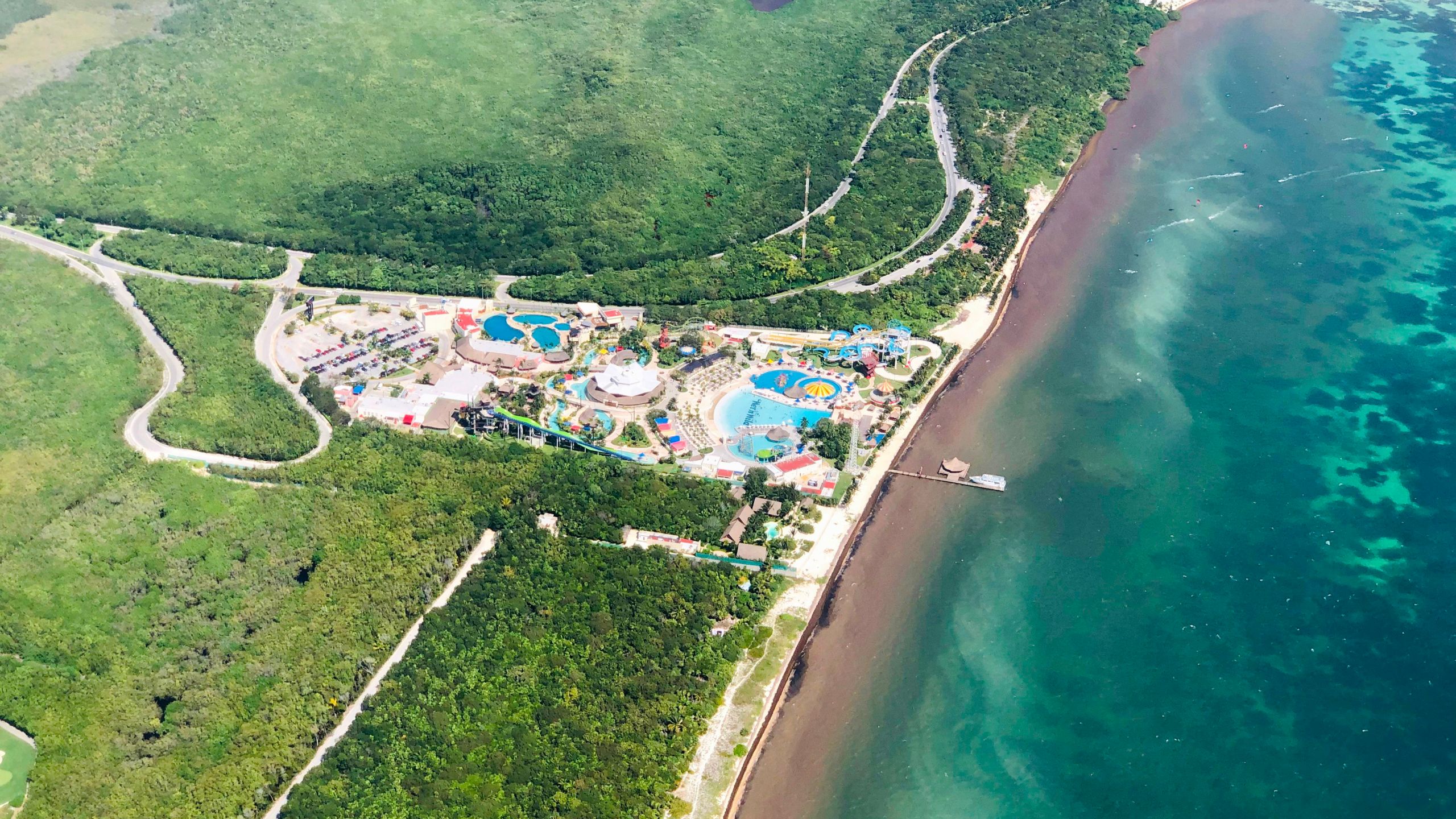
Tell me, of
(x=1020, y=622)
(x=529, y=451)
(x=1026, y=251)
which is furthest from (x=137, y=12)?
(x=1020, y=622)

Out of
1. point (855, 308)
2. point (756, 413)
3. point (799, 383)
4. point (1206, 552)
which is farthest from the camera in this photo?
point (855, 308)

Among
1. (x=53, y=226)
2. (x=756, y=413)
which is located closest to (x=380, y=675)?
(x=756, y=413)

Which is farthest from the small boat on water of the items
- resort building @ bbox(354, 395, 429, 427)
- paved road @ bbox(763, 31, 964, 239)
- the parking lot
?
the parking lot

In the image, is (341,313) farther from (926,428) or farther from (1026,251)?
(1026,251)

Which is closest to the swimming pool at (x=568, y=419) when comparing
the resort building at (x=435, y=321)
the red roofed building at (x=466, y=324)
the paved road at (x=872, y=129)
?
the red roofed building at (x=466, y=324)

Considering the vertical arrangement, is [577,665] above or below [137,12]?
below

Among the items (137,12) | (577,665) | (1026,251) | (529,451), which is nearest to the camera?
(577,665)

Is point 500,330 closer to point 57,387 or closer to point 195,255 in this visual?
point 195,255
